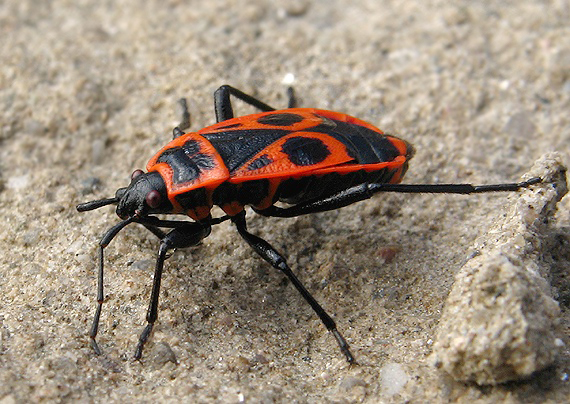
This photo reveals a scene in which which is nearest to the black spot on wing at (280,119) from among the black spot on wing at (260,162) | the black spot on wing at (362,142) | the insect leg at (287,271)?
the black spot on wing at (362,142)

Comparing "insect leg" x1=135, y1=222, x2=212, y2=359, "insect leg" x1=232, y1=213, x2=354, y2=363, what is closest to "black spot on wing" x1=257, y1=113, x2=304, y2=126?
"insect leg" x1=232, y1=213, x2=354, y2=363

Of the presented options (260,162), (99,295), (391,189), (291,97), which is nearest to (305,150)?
(260,162)

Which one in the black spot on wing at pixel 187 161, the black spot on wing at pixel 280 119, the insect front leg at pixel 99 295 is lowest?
the insect front leg at pixel 99 295

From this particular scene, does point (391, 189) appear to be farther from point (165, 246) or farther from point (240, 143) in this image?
point (165, 246)

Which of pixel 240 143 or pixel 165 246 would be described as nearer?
pixel 165 246

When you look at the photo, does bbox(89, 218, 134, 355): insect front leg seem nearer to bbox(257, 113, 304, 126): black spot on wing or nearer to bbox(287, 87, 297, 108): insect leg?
bbox(257, 113, 304, 126): black spot on wing

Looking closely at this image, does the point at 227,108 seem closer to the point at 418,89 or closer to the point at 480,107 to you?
the point at 418,89

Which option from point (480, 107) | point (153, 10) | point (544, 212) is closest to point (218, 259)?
point (544, 212)

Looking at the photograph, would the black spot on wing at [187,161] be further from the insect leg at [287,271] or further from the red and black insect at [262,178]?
the insect leg at [287,271]
